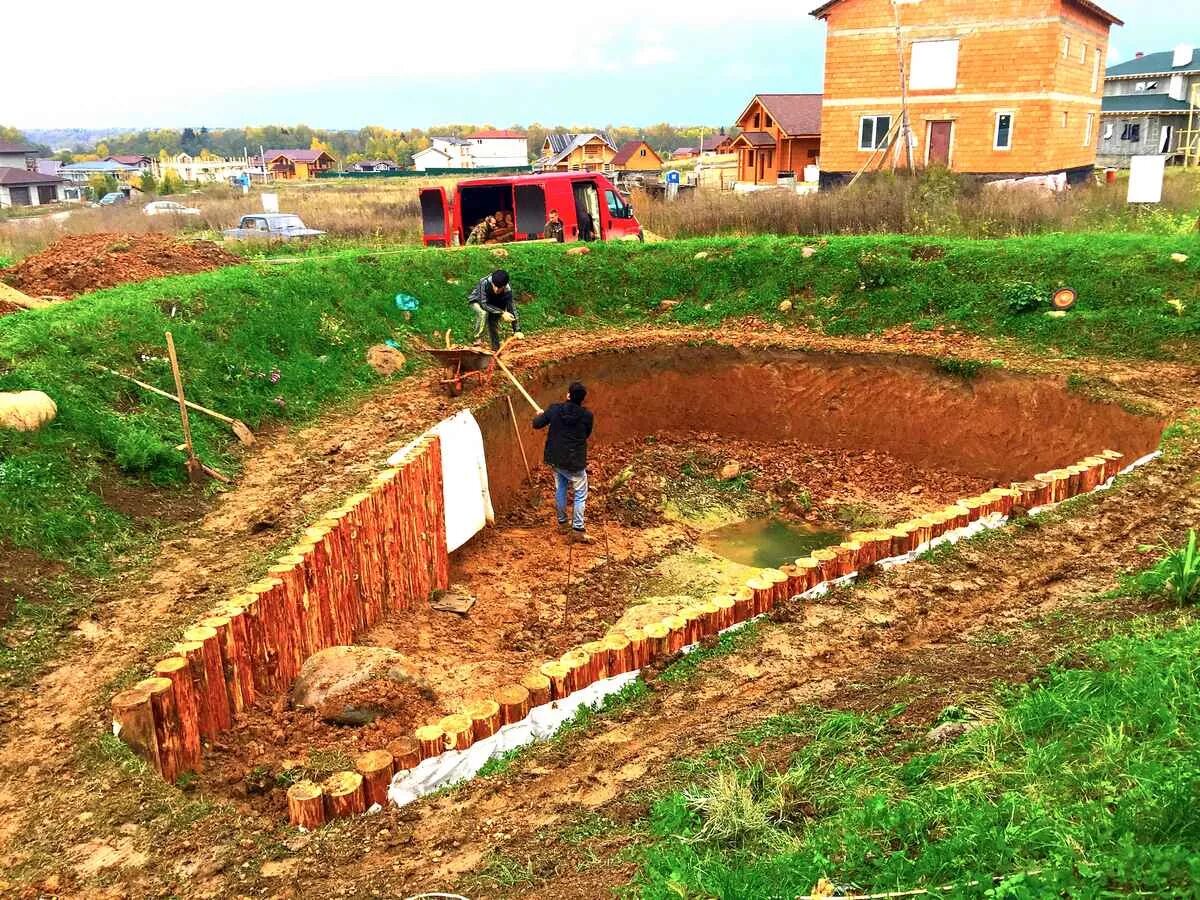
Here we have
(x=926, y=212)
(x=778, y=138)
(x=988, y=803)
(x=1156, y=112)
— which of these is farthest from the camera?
(x=1156, y=112)

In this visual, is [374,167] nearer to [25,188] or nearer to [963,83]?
[25,188]

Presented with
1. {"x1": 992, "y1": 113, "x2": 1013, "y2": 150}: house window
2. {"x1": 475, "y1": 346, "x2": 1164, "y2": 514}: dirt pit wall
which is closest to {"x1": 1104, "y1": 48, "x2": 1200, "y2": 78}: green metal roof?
{"x1": 992, "y1": 113, "x2": 1013, "y2": 150}: house window

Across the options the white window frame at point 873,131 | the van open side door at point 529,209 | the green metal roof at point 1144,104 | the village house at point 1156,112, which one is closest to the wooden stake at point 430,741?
the van open side door at point 529,209

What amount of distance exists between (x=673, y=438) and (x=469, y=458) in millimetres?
4781

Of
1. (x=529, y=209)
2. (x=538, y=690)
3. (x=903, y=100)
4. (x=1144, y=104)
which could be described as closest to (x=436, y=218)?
(x=529, y=209)

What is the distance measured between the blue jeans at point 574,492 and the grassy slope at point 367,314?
132 inches

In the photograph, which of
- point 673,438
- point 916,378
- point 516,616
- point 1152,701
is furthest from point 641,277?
point 1152,701

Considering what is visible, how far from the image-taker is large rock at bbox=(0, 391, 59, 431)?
23.5 ft

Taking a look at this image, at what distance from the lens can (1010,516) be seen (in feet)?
23.6

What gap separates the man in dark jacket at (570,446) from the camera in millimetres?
8766

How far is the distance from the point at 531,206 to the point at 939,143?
1475 centimetres

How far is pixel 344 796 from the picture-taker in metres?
4.16

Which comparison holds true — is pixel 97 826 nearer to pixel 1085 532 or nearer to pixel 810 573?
pixel 810 573

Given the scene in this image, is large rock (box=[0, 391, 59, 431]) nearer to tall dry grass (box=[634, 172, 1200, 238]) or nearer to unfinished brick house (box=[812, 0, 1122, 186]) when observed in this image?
tall dry grass (box=[634, 172, 1200, 238])
